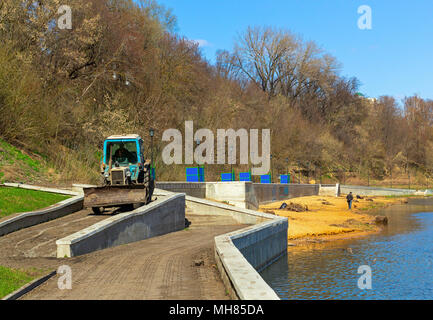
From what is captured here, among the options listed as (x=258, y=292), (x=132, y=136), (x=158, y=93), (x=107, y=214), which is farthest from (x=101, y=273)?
(x=158, y=93)

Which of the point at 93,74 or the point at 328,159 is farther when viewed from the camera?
the point at 328,159

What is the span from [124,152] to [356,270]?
35.8 feet

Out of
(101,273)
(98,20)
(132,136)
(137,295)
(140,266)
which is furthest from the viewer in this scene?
(98,20)

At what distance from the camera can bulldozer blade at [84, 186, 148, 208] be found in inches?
757

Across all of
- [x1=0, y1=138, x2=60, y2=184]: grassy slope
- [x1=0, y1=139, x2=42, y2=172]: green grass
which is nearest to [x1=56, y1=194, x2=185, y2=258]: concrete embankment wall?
[x1=0, y1=138, x2=60, y2=184]: grassy slope

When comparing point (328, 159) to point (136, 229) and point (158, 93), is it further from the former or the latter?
point (136, 229)

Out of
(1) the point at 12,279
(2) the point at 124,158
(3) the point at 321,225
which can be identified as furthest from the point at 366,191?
(1) the point at 12,279

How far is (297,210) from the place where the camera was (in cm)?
4328

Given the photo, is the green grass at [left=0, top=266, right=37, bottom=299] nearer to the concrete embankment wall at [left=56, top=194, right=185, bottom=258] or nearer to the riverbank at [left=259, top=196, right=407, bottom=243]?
the concrete embankment wall at [left=56, top=194, right=185, bottom=258]

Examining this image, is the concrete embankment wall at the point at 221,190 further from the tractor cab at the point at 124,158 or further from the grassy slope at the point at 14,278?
the grassy slope at the point at 14,278

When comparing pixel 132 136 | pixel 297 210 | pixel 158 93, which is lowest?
pixel 297 210

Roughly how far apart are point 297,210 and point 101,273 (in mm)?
33204

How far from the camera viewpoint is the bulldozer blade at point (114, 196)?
757 inches

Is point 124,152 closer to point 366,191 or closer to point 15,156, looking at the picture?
point 15,156
